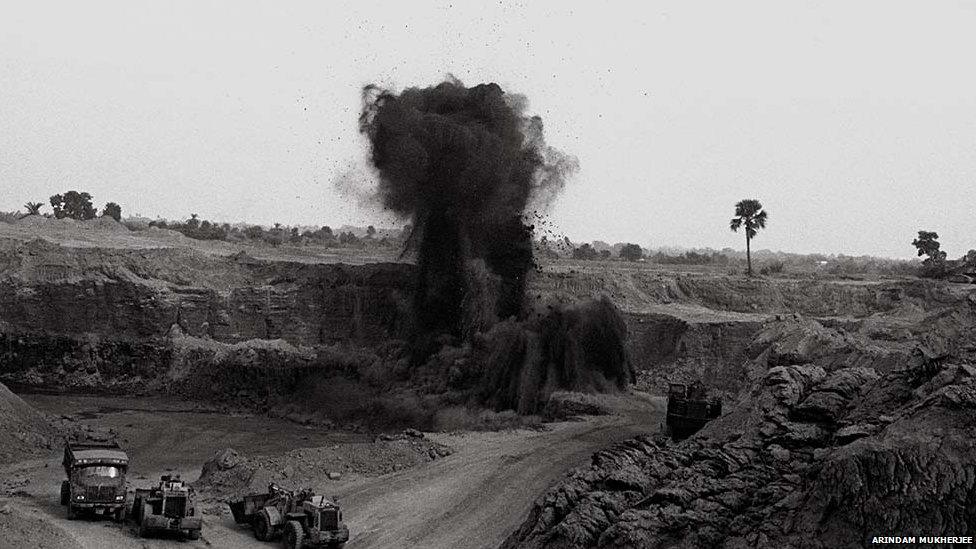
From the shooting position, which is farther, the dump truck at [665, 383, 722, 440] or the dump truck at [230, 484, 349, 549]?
the dump truck at [665, 383, 722, 440]

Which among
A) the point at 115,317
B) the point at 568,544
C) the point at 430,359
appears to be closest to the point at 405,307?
the point at 430,359

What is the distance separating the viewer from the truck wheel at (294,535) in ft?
74.6

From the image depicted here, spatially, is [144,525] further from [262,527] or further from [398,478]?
[398,478]

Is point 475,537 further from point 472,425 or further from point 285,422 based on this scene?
point 285,422

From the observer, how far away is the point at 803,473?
57.7 ft

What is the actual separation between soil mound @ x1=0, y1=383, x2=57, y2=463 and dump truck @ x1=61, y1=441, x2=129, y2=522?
9.62 metres

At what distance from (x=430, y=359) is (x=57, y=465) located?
18.8 meters

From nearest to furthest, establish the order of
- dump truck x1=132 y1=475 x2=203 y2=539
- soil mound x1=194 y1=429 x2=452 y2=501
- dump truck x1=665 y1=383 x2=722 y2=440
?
dump truck x1=132 y1=475 x2=203 y2=539
soil mound x1=194 y1=429 x2=452 y2=501
dump truck x1=665 y1=383 x2=722 y2=440

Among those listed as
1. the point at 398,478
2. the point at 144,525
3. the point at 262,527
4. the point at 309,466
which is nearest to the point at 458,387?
the point at 309,466

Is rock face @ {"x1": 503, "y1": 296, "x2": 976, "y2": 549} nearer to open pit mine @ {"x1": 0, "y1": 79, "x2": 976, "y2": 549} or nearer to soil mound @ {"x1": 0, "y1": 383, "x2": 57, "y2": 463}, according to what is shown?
open pit mine @ {"x1": 0, "y1": 79, "x2": 976, "y2": 549}

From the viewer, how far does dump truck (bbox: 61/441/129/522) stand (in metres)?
24.7

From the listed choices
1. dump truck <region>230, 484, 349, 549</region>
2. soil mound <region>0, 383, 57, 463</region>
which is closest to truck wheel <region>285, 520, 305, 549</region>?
dump truck <region>230, 484, 349, 549</region>

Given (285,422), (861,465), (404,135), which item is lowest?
(285,422)

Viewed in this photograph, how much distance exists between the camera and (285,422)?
149ft
